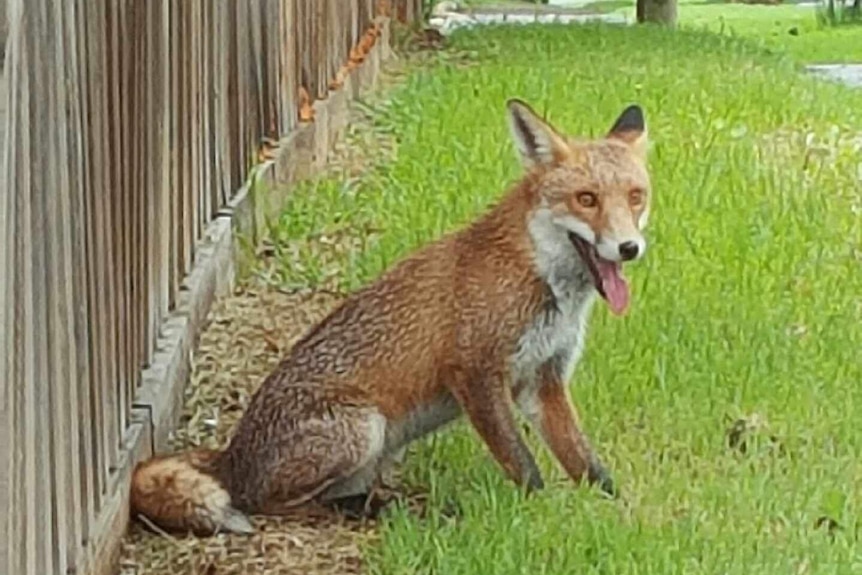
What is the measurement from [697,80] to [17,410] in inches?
406

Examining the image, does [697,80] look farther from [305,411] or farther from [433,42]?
[305,411]

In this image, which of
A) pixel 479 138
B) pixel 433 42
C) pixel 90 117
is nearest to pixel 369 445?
pixel 90 117

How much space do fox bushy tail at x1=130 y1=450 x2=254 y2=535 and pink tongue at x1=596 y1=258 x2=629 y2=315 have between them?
1064mm

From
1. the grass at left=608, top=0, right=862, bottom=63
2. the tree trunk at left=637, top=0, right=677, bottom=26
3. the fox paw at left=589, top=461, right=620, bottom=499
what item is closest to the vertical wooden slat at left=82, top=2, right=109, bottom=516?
the fox paw at left=589, top=461, right=620, bottom=499

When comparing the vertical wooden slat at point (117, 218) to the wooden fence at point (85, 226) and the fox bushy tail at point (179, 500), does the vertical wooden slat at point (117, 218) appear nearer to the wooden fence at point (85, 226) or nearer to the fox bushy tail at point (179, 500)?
the wooden fence at point (85, 226)

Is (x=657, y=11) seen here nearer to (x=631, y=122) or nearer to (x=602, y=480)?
(x=631, y=122)

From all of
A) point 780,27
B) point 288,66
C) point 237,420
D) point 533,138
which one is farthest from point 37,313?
point 780,27

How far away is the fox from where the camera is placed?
4836mm

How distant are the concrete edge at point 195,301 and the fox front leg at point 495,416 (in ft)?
2.64

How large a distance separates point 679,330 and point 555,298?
1.62 m

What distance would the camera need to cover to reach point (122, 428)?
4.73 meters

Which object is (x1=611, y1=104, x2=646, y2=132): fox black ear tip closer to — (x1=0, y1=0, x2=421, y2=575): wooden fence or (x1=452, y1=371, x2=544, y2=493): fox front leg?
(x1=452, y1=371, x2=544, y2=493): fox front leg

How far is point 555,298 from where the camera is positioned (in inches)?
197

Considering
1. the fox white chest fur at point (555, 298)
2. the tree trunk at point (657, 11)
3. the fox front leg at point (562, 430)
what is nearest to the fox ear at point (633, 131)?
the fox white chest fur at point (555, 298)
